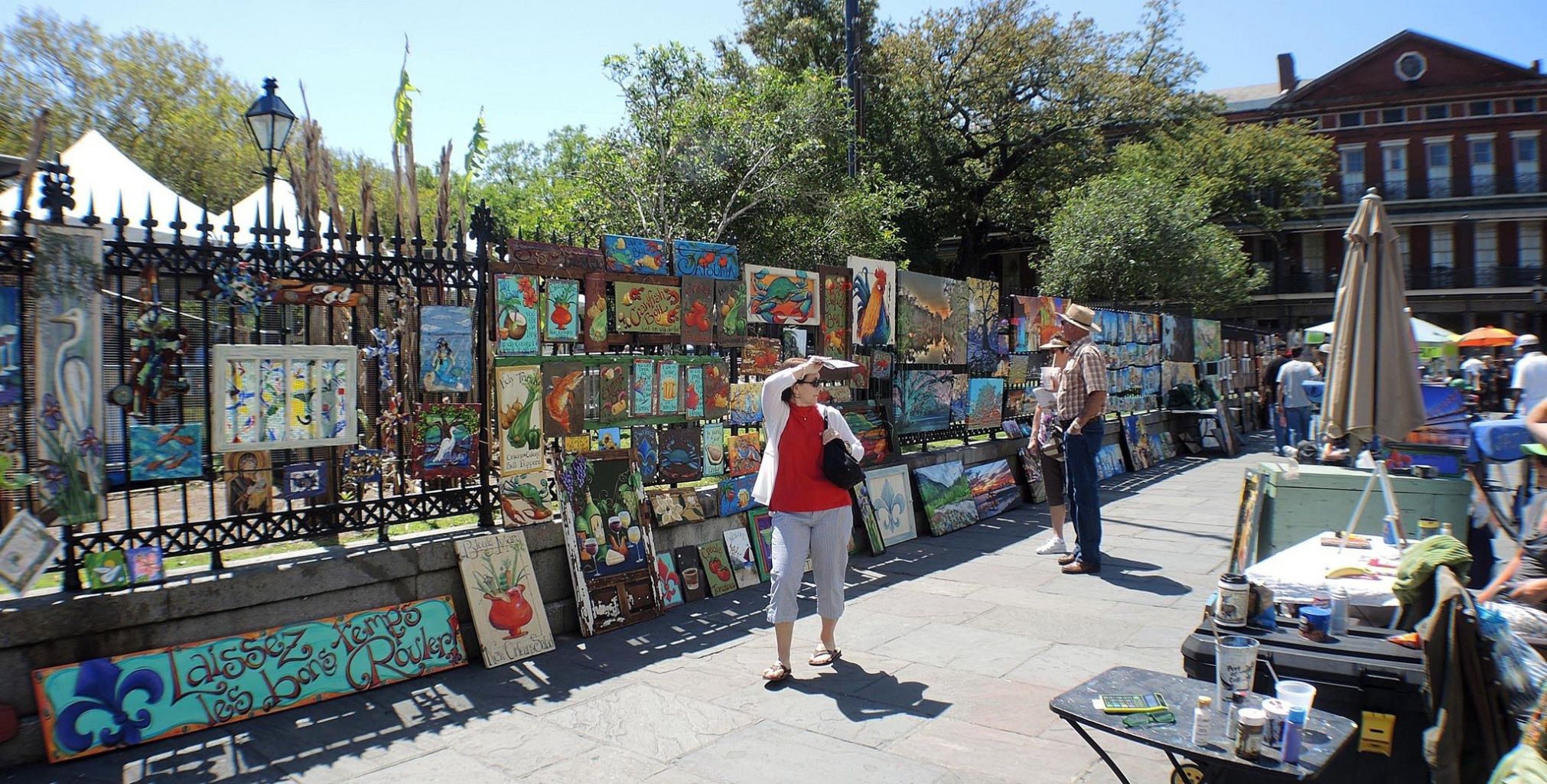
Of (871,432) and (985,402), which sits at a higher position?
(985,402)

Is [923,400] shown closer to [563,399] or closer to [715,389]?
[715,389]

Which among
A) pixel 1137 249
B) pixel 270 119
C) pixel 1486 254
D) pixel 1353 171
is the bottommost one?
pixel 270 119

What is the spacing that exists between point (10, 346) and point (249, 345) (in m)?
1.05

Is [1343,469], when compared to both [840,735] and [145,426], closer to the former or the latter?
[840,735]

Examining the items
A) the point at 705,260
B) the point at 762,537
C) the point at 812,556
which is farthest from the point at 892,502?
the point at 812,556

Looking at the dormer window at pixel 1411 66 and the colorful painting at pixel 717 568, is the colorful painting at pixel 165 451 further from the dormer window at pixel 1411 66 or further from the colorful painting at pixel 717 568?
the dormer window at pixel 1411 66

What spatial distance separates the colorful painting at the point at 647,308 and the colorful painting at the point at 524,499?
125 cm

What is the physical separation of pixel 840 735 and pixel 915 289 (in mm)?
5807

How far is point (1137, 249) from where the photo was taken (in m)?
24.4

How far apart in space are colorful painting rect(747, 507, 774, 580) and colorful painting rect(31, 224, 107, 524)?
14.4 ft

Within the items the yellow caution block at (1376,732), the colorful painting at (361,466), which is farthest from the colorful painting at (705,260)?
the yellow caution block at (1376,732)

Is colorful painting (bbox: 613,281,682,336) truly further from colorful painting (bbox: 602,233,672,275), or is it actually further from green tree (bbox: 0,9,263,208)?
green tree (bbox: 0,9,263,208)

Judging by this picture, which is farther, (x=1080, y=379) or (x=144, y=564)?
(x=1080, y=379)

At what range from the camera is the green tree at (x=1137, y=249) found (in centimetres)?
2434
